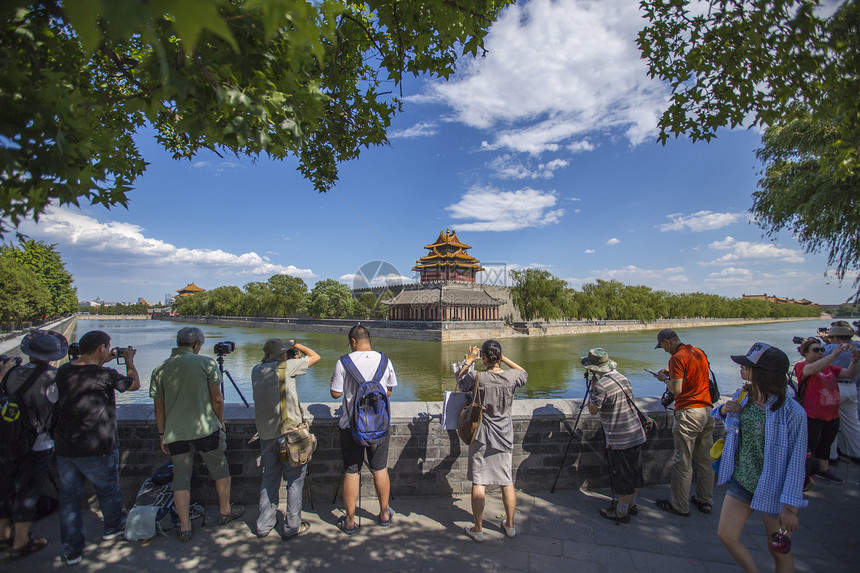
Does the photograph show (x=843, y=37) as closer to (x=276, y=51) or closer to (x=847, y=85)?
(x=847, y=85)

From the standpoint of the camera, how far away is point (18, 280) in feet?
67.1

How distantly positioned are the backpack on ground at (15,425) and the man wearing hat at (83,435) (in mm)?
230

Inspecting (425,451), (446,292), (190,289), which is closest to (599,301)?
(446,292)

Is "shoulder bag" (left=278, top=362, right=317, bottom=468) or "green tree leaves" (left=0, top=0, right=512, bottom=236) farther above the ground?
"green tree leaves" (left=0, top=0, right=512, bottom=236)

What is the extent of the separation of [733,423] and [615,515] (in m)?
1.35

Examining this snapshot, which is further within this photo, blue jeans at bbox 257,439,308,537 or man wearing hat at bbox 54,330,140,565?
blue jeans at bbox 257,439,308,537

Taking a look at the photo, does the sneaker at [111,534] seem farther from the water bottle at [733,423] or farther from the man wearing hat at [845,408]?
the man wearing hat at [845,408]

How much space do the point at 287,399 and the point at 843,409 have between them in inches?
224

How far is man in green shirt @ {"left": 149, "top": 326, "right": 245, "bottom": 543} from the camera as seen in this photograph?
2.98 metres

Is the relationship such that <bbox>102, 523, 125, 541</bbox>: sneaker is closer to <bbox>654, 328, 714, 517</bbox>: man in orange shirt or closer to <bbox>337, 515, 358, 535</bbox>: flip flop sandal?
<bbox>337, 515, 358, 535</bbox>: flip flop sandal

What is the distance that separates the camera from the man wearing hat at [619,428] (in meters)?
3.29

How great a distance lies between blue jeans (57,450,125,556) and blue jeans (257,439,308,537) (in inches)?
41.1

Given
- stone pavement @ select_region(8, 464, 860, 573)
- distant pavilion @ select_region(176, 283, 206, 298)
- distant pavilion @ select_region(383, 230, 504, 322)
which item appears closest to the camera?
stone pavement @ select_region(8, 464, 860, 573)

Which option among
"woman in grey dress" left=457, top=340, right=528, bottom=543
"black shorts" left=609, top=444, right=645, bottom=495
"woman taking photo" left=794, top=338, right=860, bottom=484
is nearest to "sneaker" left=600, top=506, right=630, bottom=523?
"black shorts" left=609, top=444, right=645, bottom=495
